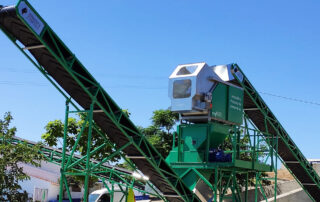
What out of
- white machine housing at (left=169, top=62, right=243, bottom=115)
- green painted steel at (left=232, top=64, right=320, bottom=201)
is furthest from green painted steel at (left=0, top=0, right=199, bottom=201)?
green painted steel at (left=232, top=64, right=320, bottom=201)

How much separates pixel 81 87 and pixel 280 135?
1434 centimetres

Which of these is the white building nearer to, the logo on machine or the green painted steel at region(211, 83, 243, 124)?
the green painted steel at region(211, 83, 243, 124)

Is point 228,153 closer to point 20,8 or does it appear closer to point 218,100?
point 218,100

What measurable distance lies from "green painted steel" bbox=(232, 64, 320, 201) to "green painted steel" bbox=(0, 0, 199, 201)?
21.3 ft

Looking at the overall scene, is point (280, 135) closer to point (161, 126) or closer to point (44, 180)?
point (161, 126)

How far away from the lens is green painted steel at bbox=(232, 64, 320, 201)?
80.4 feet

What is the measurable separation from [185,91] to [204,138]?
2.23 metres

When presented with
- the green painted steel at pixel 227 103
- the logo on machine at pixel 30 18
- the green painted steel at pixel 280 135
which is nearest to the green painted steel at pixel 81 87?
the logo on machine at pixel 30 18

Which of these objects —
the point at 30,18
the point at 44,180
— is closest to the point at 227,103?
the point at 30,18

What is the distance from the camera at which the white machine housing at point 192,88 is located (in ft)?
64.6

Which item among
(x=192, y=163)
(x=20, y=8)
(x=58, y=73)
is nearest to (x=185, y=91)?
(x=192, y=163)

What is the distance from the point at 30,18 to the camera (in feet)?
46.5

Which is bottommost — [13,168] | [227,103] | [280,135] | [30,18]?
[13,168]

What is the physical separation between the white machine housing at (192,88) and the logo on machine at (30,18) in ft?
24.2
